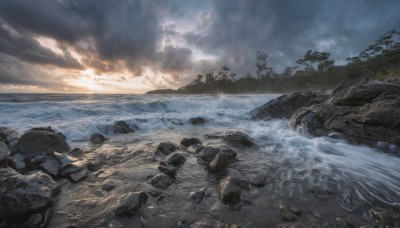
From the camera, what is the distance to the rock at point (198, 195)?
3510 mm

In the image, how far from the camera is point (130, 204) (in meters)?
3.18

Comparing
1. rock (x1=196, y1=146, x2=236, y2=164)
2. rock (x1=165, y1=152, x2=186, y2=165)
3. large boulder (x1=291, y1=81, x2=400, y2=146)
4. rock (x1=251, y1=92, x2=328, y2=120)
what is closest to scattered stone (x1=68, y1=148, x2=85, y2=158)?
rock (x1=165, y1=152, x2=186, y2=165)

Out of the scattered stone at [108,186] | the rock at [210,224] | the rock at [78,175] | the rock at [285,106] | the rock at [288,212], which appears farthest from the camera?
the rock at [285,106]

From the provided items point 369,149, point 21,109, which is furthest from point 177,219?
point 21,109

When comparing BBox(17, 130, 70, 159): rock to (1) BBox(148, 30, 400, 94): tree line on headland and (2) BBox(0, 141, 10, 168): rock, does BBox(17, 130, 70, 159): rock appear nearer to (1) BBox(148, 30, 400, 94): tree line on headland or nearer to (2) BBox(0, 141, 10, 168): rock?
(2) BBox(0, 141, 10, 168): rock

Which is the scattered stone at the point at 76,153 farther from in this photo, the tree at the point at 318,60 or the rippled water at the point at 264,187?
the tree at the point at 318,60

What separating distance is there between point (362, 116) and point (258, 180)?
5.78 meters

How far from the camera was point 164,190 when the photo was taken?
12.6 feet

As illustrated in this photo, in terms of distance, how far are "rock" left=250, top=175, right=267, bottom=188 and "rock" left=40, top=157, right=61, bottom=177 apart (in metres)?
4.35

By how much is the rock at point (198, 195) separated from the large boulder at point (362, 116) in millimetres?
6278

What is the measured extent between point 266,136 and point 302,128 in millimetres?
1901

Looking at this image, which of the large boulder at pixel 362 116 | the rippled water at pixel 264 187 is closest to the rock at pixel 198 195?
the rippled water at pixel 264 187

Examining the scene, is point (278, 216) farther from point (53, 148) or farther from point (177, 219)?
point (53, 148)

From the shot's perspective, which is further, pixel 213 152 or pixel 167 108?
pixel 167 108
